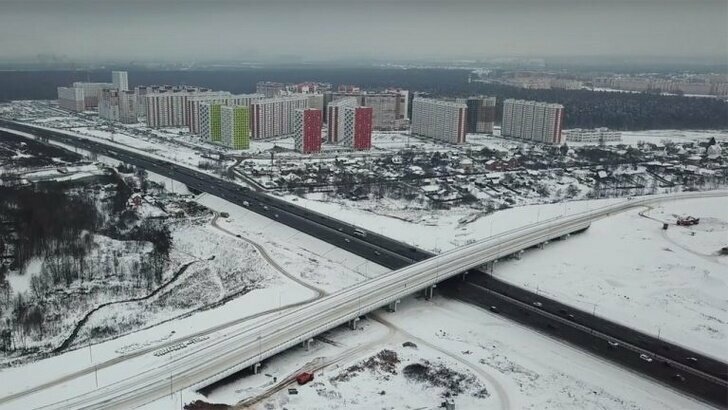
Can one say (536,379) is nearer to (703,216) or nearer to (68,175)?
(703,216)

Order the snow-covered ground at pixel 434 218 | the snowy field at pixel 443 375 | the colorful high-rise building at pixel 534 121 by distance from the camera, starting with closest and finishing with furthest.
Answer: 1. the snowy field at pixel 443 375
2. the snow-covered ground at pixel 434 218
3. the colorful high-rise building at pixel 534 121

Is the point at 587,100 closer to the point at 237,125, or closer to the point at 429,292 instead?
the point at 237,125

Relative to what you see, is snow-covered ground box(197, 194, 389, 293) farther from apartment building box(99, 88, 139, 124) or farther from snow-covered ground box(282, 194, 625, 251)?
apartment building box(99, 88, 139, 124)

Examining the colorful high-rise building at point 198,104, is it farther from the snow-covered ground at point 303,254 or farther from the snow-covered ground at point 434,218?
the snow-covered ground at point 303,254

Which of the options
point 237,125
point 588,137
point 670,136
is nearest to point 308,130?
point 237,125

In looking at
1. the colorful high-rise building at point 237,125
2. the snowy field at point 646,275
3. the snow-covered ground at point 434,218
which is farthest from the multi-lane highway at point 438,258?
the colorful high-rise building at point 237,125

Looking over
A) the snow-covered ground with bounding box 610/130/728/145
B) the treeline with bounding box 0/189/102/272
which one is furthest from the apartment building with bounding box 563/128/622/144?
the treeline with bounding box 0/189/102/272
